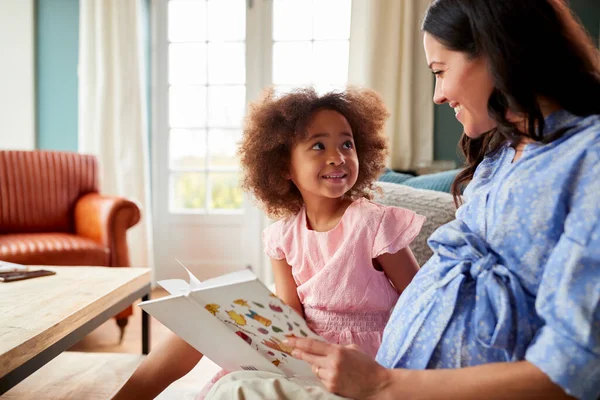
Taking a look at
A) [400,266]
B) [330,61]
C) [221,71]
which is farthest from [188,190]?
[400,266]

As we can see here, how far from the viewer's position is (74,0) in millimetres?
4023

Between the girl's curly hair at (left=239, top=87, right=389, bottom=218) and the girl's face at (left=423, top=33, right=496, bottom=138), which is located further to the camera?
the girl's curly hair at (left=239, top=87, right=389, bottom=218)

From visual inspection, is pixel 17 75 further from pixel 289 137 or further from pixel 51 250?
pixel 289 137

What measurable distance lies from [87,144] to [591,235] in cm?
380

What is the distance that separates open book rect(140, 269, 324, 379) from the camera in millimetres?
762

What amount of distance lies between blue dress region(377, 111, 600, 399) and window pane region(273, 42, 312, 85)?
11.0 ft

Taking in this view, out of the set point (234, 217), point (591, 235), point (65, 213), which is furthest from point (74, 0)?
point (591, 235)

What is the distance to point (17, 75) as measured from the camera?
4.05 m

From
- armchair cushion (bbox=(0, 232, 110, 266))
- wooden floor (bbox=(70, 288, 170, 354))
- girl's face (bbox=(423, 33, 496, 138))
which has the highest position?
girl's face (bbox=(423, 33, 496, 138))

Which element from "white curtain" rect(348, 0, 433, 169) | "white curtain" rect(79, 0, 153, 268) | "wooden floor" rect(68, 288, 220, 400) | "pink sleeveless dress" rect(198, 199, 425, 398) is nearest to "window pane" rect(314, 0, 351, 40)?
"white curtain" rect(348, 0, 433, 169)

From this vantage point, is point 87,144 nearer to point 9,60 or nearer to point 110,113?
point 110,113

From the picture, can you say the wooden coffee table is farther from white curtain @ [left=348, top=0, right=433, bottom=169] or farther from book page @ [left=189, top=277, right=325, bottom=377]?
white curtain @ [left=348, top=0, right=433, bottom=169]

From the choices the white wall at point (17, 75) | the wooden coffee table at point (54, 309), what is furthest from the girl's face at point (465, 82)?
the white wall at point (17, 75)

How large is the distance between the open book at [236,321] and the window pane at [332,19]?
3.39m
